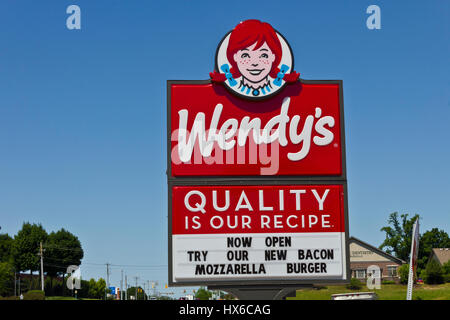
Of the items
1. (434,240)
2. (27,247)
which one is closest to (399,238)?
(434,240)

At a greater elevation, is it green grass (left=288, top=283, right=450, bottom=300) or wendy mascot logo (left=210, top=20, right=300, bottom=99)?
wendy mascot logo (left=210, top=20, right=300, bottom=99)

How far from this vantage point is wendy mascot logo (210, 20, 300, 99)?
15.9m

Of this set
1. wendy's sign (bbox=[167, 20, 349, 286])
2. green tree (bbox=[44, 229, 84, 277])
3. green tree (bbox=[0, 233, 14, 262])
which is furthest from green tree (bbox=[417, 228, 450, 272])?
wendy's sign (bbox=[167, 20, 349, 286])

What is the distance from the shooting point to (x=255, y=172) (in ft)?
51.4

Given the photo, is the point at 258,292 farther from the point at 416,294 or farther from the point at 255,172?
the point at 416,294

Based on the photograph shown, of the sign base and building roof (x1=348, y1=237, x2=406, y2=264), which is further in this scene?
building roof (x1=348, y1=237, x2=406, y2=264)

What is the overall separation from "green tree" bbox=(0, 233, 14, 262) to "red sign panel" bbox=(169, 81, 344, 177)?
131 metres

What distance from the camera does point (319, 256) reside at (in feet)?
51.1

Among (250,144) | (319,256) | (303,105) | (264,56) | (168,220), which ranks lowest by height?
(319,256)

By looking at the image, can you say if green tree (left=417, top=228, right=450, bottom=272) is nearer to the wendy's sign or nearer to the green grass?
the green grass

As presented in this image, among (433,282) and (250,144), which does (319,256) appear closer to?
(250,144)
